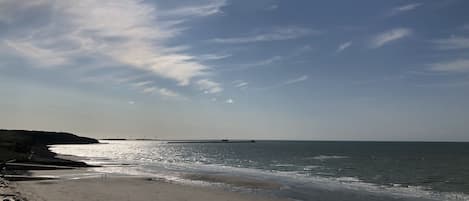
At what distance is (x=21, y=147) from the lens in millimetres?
66625

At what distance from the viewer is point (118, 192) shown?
3088 cm

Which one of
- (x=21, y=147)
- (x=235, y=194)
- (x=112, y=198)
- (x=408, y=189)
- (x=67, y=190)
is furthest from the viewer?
(x=21, y=147)

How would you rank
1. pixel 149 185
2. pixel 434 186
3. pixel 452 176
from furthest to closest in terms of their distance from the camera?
Answer: 1. pixel 452 176
2. pixel 434 186
3. pixel 149 185

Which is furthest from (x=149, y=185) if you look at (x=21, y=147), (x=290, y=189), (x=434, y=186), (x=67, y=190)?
(x=21, y=147)

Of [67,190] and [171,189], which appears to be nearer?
[67,190]

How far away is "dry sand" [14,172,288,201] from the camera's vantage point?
87.9 feet

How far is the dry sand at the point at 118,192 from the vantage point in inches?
1055

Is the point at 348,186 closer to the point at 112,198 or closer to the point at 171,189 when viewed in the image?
the point at 171,189

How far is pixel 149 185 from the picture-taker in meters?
36.4

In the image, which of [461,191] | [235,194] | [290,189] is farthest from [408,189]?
[235,194]

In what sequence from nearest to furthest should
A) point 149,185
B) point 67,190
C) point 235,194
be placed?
point 67,190 < point 235,194 < point 149,185

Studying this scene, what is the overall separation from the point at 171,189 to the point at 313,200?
1065cm

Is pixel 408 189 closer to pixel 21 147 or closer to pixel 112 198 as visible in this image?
pixel 112 198

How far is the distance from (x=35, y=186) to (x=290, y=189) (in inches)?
738
